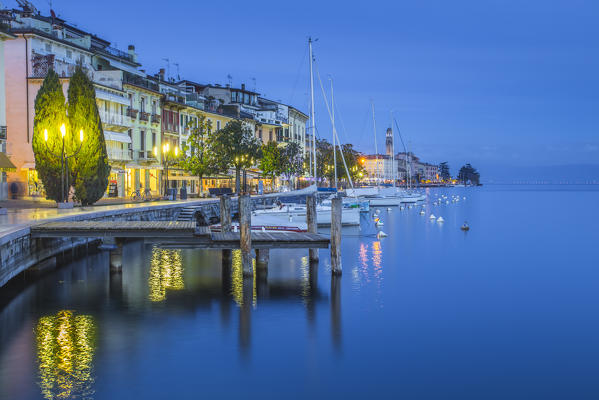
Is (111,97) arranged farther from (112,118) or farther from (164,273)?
(164,273)

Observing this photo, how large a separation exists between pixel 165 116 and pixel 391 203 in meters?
41.4

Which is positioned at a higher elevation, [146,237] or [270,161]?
[270,161]

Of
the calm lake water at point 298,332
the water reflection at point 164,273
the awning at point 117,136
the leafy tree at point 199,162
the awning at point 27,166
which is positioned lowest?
the calm lake water at point 298,332

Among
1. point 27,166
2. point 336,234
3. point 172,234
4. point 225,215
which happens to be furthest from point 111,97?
point 336,234

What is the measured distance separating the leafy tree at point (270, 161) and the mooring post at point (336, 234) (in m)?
58.9

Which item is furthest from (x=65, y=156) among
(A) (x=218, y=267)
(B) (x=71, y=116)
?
(A) (x=218, y=267)

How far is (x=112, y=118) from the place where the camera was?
6281cm

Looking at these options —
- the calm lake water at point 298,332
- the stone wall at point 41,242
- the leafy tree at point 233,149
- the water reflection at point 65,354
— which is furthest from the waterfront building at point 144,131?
the water reflection at point 65,354

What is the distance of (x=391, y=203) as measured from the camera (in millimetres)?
102875

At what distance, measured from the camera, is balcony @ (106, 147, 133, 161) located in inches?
2452

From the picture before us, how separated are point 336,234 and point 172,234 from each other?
271 inches

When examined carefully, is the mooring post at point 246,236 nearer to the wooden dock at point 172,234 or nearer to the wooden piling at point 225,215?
the wooden dock at point 172,234

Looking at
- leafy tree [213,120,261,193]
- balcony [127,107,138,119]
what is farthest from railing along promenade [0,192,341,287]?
leafy tree [213,120,261,193]

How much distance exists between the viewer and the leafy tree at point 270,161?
8844 centimetres
